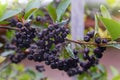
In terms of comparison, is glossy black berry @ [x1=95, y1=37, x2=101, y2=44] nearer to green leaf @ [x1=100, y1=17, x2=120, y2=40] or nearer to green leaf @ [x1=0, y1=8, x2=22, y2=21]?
green leaf @ [x1=100, y1=17, x2=120, y2=40]

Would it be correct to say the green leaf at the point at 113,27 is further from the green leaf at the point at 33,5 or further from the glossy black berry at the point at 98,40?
the green leaf at the point at 33,5

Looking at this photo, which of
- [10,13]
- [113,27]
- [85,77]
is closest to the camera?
[113,27]

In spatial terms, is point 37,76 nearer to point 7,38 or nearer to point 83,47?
point 7,38

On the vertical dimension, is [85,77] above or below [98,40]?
below

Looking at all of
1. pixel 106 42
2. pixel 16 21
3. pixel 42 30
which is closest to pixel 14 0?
pixel 16 21

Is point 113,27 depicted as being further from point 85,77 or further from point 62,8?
point 85,77

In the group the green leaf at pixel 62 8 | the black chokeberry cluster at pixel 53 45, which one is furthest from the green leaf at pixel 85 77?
the green leaf at pixel 62 8

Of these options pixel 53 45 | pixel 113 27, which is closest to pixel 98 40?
pixel 113 27

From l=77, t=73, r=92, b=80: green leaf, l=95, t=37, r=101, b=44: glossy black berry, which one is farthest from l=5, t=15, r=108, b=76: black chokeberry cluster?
l=77, t=73, r=92, b=80: green leaf
